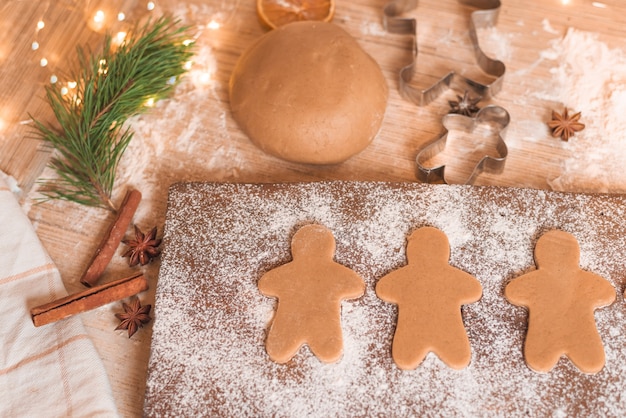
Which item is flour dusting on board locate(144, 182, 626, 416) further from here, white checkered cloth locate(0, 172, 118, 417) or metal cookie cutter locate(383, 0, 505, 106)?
metal cookie cutter locate(383, 0, 505, 106)

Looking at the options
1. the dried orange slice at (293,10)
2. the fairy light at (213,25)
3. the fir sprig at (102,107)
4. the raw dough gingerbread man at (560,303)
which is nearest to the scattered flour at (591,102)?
the raw dough gingerbread man at (560,303)

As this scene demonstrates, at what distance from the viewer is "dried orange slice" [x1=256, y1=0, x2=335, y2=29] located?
2.07 metres

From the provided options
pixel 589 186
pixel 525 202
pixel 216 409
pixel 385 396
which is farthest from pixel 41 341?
pixel 589 186

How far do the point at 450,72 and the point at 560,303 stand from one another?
0.82 meters

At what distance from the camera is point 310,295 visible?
1.66m

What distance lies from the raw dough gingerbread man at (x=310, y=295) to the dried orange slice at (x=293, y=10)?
80 centimetres

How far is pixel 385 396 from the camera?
1.58 m

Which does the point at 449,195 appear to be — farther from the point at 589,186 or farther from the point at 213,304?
the point at 213,304

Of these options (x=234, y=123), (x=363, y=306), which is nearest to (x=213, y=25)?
(x=234, y=123)

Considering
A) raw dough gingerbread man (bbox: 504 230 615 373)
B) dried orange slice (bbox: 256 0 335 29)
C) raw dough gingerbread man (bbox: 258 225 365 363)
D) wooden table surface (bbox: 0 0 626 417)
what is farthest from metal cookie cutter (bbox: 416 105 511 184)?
dried orange slice (bbox: 256 0 335 29)

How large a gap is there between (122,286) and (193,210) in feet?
1.00

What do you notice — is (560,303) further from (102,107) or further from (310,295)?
(102,107)

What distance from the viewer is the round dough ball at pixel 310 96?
1801 mm

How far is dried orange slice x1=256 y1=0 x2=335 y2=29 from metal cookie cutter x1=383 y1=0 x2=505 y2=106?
0.68 ft
